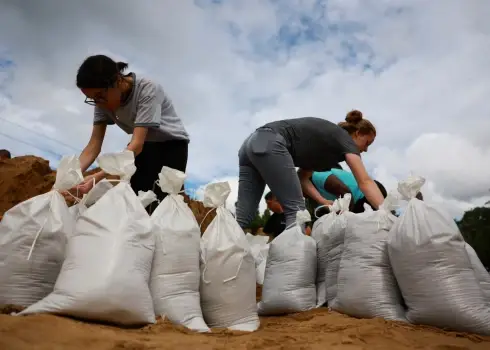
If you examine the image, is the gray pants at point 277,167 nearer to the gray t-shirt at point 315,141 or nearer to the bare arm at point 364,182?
the gray t-shirt at point 315,141

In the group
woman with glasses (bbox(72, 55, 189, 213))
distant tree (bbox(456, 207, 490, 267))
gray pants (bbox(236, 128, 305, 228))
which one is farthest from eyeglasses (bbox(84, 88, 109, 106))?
distant tree (bbox(456, 207, 490, 267))

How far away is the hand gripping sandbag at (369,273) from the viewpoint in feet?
6.55

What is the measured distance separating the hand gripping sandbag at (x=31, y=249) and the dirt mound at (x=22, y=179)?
4.62 meters

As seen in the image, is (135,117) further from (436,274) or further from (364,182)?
(436,274)

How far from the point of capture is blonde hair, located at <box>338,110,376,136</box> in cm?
310

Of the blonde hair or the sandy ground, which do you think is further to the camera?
the blonde hair

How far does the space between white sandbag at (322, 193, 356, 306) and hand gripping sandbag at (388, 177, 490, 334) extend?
1.39ft

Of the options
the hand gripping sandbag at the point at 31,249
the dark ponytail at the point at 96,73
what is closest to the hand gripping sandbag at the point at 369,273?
the hand gripping sandbag at the point at 31,249

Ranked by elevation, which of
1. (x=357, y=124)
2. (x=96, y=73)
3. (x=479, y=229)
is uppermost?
Result: (x=479, y=229)

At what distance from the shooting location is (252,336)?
5.44ft

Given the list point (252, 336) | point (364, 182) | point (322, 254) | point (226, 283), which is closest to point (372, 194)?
point (364, 182)

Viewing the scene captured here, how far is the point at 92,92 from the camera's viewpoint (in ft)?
7.27

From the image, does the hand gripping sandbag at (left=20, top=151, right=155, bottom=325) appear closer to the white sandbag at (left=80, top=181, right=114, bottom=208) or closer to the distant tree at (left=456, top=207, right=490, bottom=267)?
the white sandbag at (left=80, top=181, right=114, bottom=208)

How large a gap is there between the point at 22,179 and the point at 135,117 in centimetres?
528
